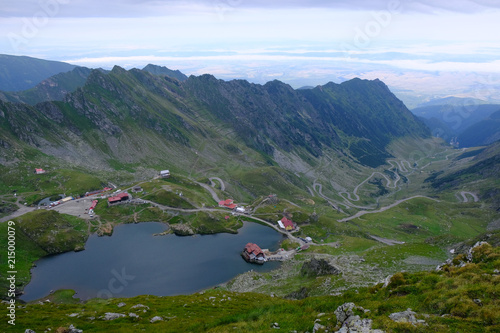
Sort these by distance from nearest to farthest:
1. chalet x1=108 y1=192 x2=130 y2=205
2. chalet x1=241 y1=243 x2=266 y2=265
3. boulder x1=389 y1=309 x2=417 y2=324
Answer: boulder x1=389 y1=309 x2=417 y2=324 < chalet x1=241 y1=243 x2=266 y2=265 < chalet x1=108 y1=192 x2=130 y2=205

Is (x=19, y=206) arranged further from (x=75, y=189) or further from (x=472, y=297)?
(x=472, y=297)

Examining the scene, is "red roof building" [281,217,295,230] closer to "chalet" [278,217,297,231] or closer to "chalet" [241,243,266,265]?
"chalet" [278,217,297,231]

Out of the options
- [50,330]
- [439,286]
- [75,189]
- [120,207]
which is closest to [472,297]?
[439,286]

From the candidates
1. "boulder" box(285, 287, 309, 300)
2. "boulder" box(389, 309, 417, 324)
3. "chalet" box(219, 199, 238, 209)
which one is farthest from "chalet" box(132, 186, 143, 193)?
"boulder" box(389, 309, 417, 324)

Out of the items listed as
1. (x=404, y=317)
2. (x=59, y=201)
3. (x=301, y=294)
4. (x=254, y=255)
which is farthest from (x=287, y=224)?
(x=59, y=201)

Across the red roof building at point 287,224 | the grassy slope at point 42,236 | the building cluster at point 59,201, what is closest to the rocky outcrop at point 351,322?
the grassy slope at point 42,236

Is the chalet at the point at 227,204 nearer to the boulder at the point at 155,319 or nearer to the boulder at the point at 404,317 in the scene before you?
the boulder at the point at 155,319

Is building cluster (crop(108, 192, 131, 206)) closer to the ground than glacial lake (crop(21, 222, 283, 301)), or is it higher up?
higher up
